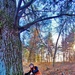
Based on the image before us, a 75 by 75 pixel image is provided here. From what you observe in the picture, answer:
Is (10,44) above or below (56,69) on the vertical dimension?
above

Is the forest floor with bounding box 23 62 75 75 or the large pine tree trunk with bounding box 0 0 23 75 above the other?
the large pine tree trunk with bounding box 0 0 23 75

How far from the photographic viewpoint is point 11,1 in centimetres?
446

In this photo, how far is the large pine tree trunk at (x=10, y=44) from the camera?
13.6 ft

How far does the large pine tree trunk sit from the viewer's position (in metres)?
4.14

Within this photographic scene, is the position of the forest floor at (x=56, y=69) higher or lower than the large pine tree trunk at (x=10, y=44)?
lower

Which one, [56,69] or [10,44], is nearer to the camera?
[10,44]

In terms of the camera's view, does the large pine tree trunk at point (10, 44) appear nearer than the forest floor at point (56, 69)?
Yes

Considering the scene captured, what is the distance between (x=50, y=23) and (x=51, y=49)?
11488mm

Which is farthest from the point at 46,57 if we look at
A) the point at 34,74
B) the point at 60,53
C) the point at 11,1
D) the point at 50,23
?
the point at 11,1

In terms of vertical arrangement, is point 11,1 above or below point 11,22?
above

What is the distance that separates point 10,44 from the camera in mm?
4219

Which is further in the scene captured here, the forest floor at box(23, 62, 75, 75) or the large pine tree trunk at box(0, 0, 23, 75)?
the forest floor at box(23, 62, 75, 75)

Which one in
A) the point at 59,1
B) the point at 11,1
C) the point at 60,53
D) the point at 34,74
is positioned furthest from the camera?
the point at 60,53

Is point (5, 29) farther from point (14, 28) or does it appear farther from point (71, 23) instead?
point (71, 23)
